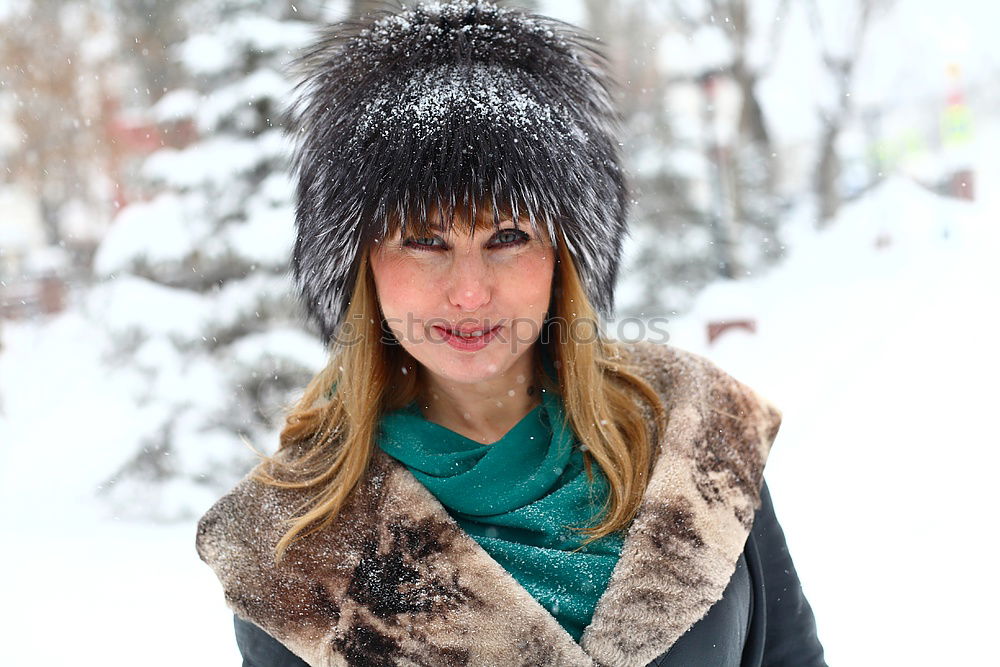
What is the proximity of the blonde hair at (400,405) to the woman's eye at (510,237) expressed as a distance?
13cm

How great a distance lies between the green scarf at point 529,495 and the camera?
1.69 metres

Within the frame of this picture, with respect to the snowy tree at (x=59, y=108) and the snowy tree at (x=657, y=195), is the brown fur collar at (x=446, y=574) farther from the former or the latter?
the snowy tree at (x=59, y=108)

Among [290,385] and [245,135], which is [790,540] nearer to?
[290,385]

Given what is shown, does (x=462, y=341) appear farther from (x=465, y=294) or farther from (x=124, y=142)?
(x=124, y=142)

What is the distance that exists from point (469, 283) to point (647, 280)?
8868mm

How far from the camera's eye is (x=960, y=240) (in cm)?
950

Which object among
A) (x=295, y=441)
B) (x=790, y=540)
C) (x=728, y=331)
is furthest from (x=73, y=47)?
(x=295, y=441)

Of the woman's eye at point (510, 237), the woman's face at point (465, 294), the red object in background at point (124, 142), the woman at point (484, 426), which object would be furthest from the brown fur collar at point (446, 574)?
the red object in background at point (124, 142)

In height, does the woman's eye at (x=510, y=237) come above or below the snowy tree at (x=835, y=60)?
below

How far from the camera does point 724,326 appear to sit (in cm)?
883

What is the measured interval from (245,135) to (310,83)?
5255 millimetres

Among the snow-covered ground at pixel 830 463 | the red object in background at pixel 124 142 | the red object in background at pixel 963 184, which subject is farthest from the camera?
the red object in background at pixel 963 184

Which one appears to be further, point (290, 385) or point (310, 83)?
point (290, 385)

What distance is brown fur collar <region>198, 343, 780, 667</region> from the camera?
63.0 inches
